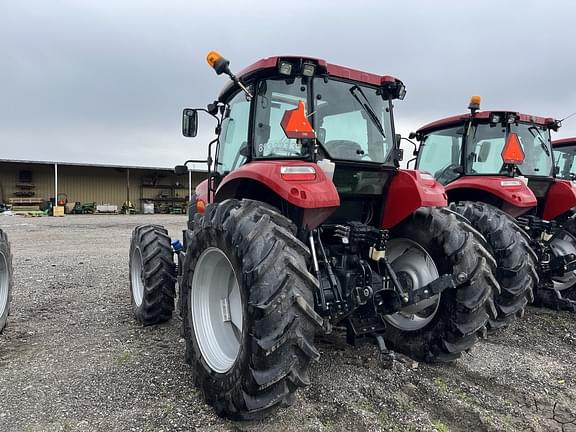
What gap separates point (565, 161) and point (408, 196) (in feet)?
18.4

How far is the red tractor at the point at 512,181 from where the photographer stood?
474 centimetres

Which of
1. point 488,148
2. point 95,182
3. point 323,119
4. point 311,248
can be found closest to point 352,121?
point 323,119

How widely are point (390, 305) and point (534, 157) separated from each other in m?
4.01

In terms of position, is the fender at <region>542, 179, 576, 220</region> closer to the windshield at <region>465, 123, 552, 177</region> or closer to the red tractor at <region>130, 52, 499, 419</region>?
the windshield at <region>465, 123, 552, 177</region>

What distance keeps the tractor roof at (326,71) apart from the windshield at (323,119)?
7cm

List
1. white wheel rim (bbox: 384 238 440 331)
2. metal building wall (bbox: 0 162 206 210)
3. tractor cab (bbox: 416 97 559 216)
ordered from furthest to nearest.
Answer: metal building wall (bbox: 0 162 206 210) → tractor cab (bbox: 416 97 559 216) → white wheel rim (bbox: 384 238 440 331)

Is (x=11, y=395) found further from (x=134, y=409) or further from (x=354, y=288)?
(x=354, y=288)

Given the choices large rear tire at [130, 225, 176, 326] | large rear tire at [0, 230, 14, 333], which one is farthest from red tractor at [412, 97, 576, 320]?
large rear tire at [0, 230, 14, 333]

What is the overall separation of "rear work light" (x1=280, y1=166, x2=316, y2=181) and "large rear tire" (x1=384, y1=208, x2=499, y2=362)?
42.4 inches

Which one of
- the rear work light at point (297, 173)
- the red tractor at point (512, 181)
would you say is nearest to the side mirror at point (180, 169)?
the rear work light at point (297, 173)

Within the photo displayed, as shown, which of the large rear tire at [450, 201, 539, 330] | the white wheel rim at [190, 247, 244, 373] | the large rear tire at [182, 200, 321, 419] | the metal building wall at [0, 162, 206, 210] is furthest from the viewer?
the metal building wall at [0, 162, 206, 210]

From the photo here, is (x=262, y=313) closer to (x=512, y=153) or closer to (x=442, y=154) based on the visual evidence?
(x=512, y=153)

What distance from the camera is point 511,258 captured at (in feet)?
13.1

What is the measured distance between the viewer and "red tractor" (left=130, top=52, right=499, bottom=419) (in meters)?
2.33
